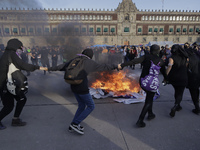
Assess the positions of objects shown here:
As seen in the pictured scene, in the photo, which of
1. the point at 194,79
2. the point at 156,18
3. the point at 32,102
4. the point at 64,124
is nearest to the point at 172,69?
the point at 194,79

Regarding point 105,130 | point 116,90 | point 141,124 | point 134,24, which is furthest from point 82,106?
point 134,24

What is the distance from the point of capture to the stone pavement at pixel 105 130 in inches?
92.8

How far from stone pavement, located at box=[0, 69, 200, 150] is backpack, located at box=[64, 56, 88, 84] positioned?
3.52 ft

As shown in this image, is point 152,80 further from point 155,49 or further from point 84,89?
point 84,89

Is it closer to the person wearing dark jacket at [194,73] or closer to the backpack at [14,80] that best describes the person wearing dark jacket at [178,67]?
the person wearing dark jacket at [194,73]

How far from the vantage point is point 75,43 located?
37.7 ft

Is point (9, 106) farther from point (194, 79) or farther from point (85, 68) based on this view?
point (194, 79)

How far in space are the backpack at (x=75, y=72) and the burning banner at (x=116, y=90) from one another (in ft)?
6.85

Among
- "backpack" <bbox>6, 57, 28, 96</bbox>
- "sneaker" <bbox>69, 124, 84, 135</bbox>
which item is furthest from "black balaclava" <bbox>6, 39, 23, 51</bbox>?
"sneaker" <bbox>69, 124, 84, 135</bbox>

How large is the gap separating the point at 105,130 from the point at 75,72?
4.36 feet

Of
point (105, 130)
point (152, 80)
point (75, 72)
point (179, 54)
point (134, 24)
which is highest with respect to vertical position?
point (134, 24)

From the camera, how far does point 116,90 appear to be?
4.72 m

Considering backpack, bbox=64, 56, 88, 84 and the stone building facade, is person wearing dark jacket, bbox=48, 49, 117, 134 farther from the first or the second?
the stone building facade

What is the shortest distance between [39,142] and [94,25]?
4663cm
